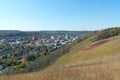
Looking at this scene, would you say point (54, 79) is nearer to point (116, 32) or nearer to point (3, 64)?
point (116, 32)

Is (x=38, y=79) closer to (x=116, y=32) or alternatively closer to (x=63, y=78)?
(x=63, y=78)

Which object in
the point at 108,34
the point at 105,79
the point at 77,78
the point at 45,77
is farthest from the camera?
the point at 108,34

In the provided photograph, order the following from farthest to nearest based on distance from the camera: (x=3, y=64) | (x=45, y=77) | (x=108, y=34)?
(x=3, y=64) → (x=108, y=34) → (x=45, y=77)

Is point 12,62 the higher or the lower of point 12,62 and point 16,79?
the lower

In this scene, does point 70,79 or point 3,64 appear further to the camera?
point 3,64

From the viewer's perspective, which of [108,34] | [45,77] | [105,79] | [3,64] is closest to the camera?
[105,79]

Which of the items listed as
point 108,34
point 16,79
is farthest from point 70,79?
point 108,34

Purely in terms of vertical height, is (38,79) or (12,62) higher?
(38,79)

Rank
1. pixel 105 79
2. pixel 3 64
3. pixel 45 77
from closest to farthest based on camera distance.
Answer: pixel 105 79
pixel 45 77
pixel 3 64

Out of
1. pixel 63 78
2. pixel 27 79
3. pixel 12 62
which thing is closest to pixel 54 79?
pixel 63 78
